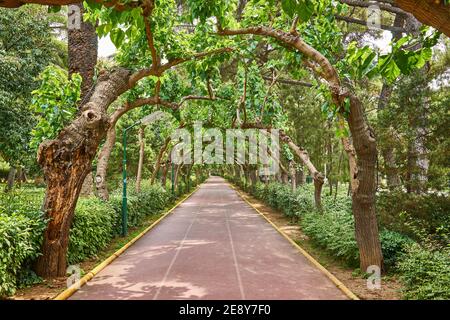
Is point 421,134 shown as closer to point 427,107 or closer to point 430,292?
point 427,107

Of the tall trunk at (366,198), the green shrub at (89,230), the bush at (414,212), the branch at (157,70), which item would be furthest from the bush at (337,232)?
the green shrub at (89,230)

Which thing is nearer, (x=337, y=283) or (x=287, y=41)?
(x=337, y=283)

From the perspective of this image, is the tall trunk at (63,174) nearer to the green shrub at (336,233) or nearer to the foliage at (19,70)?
the green shrub at (336,233)

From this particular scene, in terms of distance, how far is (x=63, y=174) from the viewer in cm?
850

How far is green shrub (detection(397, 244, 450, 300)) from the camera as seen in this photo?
6.65m

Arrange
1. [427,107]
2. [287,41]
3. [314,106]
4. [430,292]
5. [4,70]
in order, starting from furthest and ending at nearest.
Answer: [314,106]
[4,70]
[427,107]
[287,41]
[430,292]

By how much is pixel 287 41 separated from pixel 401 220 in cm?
605

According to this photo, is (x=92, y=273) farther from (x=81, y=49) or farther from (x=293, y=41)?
(x=81, y=49)

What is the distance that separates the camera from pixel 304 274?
9500 mm

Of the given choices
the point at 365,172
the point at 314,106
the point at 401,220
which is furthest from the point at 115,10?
the point at 314,106

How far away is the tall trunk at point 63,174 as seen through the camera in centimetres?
846

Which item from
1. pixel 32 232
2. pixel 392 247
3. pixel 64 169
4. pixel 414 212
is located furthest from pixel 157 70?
pixel 414 212

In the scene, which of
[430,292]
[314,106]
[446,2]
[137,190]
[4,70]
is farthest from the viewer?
[314,106]

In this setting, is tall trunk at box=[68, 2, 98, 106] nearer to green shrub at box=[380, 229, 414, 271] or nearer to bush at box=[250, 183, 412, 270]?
bush at box=[250, 183, 412, 270]
